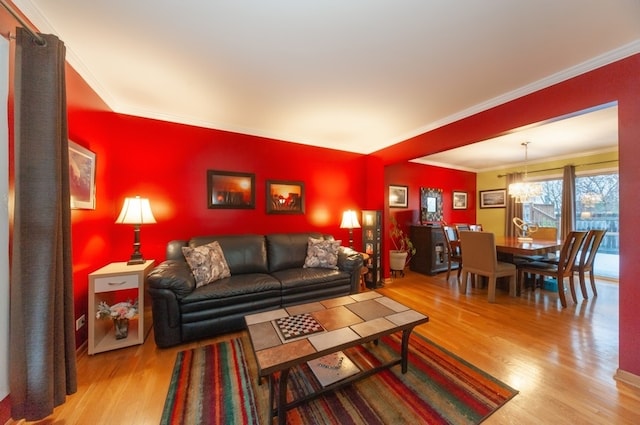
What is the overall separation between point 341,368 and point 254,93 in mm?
2617

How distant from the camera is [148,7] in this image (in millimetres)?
1418

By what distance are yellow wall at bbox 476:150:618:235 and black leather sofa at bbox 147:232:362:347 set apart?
15.7 feet

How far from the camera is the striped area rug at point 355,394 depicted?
137 cm

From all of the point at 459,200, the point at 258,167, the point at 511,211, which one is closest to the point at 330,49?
the point at 258,167

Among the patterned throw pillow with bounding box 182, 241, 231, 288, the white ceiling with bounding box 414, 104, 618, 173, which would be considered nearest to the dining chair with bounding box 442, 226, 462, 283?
the white ceiling with bounding box 414, 104, 618, 173

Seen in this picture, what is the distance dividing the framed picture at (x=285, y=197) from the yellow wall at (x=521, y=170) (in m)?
5.11

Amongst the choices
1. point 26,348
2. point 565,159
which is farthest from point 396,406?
point 565,159

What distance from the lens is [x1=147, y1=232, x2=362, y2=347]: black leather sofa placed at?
2062 millimetres

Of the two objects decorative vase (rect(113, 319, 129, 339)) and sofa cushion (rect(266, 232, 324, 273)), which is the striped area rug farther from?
sofa cushion (rect(266, 232, 324, 273))

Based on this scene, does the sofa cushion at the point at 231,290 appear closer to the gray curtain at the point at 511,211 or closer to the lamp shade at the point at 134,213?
the lamp shade at the point at 134,213

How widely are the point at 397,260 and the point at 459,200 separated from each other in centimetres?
288

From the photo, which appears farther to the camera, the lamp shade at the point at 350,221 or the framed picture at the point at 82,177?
the lamp shade at the point at 350,221

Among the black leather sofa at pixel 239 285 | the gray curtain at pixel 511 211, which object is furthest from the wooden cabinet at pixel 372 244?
the gray curtain at pixel 511 211

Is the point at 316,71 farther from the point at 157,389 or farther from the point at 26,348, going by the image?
the point at 157,389
